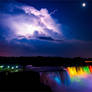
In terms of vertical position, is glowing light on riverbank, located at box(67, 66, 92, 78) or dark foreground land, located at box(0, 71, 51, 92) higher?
dark foreground land, located at box(0, 71, 51, 92)

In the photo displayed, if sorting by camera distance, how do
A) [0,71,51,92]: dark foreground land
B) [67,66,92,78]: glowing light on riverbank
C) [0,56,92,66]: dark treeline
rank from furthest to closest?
[0,56,92,66]: dark treeline < [67,66,92,78]: glowing light on riverbank < [0,71,51,92]: dark foreground land

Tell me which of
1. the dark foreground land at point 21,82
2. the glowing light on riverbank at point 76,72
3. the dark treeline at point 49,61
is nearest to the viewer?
the dark foreground land at point 21,82

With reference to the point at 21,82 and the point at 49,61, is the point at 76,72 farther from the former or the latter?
the point at 49,61

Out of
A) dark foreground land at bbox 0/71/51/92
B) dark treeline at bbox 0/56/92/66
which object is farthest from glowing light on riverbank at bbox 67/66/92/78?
dark treeline at bbox 0/56/92/66

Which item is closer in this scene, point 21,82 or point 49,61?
point 21,82

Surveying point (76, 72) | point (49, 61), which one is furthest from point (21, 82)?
point (49, 61)

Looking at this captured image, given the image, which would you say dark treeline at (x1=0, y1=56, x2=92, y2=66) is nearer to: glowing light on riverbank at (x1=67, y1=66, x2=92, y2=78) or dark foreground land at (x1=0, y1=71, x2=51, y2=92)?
glowing light on riverbank at (x1=67, y1=66, x2=92, y2=78)

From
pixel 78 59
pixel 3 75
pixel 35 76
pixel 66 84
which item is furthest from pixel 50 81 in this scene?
pixel 78 59

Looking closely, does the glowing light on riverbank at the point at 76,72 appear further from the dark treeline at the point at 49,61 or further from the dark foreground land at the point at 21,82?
the dark treeline at the point at 49,61

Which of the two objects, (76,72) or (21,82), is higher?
(21,82)

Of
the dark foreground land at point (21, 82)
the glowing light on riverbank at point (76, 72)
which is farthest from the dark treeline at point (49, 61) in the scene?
the dark foreground land at point (21, 82)

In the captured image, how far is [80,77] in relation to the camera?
134ft

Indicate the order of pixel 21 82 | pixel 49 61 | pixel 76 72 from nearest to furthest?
pixel 21 82, pixel 76 72, pixel 49 61

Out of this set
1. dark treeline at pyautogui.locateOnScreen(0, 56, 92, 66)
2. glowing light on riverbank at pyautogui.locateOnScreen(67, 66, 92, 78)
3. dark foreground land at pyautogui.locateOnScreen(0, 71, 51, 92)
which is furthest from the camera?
dark treeline at pyautogui.locateOnScreen(0, 56, 92, 66)
